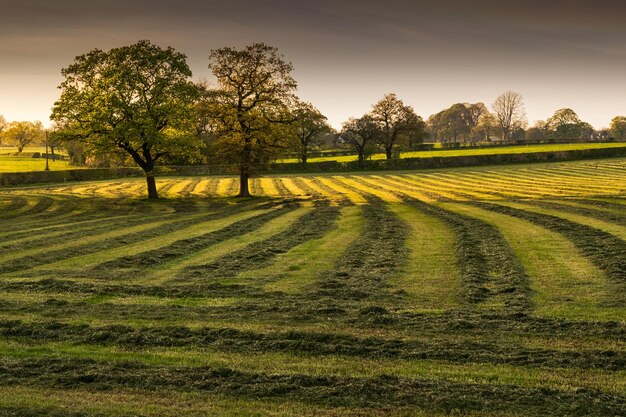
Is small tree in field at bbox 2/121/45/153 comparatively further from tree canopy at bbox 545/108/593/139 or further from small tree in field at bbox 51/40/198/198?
tree canopy at bbox 545/108/593/139

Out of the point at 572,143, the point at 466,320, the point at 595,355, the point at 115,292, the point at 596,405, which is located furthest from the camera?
the point at 572,143

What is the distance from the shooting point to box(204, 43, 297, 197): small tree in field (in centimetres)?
5225

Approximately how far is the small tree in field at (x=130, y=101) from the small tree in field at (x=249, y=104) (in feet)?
10.3

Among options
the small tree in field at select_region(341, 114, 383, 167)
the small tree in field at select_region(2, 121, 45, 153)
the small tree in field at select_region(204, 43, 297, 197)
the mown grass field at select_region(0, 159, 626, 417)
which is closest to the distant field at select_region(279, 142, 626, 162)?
the small tree in field at select_region(341, 114, 383, 167)

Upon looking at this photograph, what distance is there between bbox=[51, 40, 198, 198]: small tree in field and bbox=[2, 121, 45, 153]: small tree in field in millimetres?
136521

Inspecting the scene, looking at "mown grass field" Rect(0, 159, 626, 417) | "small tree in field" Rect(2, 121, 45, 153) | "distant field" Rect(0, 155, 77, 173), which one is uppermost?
"small tree in field" Rect(2, 121, 45, 153)

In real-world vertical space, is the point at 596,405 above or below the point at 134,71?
below

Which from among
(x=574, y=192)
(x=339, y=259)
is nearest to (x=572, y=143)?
(x=574, y=192)

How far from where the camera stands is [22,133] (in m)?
174

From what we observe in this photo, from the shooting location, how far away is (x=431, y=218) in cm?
3350

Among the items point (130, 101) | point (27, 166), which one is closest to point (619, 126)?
point (27, 166)

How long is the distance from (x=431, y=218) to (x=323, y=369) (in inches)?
993

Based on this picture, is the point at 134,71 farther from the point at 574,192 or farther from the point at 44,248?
the point at 574,192

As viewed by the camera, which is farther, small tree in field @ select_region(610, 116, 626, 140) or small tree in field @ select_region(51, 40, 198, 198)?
small tree in field @ select_region(610, 116, 626, 140)
